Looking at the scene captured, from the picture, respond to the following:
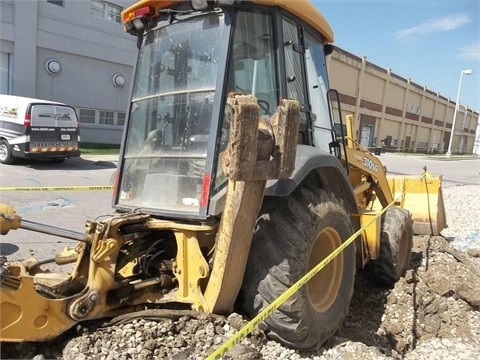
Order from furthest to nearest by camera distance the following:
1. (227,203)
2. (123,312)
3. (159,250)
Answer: (159,250) < (123,312) < (227,203)

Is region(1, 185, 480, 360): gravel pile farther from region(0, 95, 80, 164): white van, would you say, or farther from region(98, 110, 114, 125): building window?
region(98, 110, 114, 125): building window

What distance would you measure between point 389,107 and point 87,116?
2828 cm

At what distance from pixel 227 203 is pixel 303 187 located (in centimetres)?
80

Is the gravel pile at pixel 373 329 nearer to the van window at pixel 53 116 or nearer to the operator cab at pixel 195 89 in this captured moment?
the operator cab at pixel 195 89

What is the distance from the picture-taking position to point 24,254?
498cm

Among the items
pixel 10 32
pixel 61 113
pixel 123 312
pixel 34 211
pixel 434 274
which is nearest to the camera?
pixel 123 312

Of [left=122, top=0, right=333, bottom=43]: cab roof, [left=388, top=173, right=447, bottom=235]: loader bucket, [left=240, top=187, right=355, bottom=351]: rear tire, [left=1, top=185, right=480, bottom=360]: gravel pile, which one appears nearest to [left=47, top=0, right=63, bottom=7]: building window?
[left=388, top=173, right=447, bottom=235]: loader bucket

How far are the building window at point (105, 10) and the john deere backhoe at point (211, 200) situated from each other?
62.3ft

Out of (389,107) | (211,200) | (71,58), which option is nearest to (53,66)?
(71,58)

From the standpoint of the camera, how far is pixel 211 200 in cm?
279

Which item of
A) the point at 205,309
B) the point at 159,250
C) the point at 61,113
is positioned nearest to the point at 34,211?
the point at 159,250

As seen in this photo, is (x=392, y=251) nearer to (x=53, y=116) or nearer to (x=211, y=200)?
(x=211, y=200)

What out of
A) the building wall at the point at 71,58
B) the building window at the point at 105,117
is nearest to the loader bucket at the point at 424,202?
the building wall at the point at 71,58

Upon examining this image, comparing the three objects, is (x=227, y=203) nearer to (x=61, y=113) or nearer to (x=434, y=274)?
(x=434, y=274)
